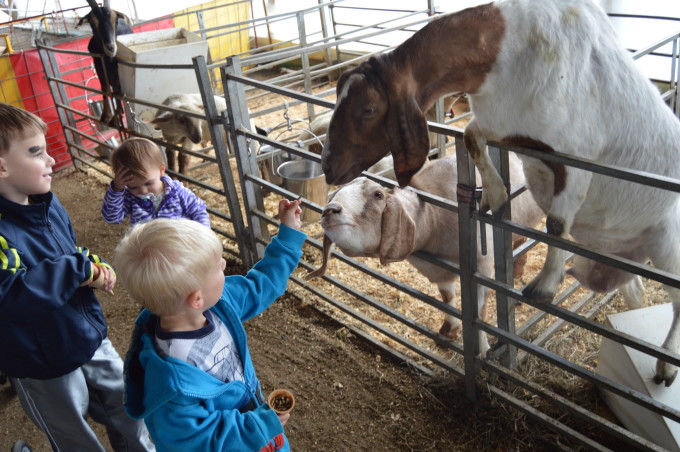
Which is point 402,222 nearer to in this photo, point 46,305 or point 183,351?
point 183,351

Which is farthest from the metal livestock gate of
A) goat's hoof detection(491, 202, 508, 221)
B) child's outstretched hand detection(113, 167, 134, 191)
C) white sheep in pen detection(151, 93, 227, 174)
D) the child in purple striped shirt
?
white sheep in pen detection(151, 93, 227, 174)

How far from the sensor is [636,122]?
185 centimetres

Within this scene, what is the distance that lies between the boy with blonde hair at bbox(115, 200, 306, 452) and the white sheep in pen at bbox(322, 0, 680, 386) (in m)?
0.70

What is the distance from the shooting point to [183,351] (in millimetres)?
1499

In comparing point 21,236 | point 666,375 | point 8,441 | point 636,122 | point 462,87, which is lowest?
point 8,441

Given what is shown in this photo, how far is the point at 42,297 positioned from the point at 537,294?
1.71 meters

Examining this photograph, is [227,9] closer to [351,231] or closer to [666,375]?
[351,231]

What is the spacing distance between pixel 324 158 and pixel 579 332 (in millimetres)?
2046

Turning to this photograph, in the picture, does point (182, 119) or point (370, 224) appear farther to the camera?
point (182, 119)

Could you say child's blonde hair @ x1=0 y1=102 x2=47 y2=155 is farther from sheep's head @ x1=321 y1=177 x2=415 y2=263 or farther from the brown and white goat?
the brown and white goat

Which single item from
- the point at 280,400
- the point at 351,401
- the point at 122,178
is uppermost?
the point at 122,178

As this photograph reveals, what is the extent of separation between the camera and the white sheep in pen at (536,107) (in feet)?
5.56

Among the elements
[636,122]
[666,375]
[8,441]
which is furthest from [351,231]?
[8,441]

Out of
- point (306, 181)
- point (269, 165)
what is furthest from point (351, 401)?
point (269, 165)
